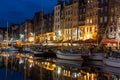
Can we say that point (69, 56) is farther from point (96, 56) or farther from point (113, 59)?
point (113, 59)

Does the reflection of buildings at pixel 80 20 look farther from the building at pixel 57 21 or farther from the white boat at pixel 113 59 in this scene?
the white boat at pixel 113 59

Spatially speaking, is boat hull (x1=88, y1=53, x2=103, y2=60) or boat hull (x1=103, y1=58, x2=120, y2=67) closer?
boat hull (x1=103, y1=58, x2=120, y2=67)

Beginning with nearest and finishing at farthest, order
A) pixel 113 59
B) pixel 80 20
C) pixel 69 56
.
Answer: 1. pixel 113 59
2. pixel 69 56
3. pixel 80 20

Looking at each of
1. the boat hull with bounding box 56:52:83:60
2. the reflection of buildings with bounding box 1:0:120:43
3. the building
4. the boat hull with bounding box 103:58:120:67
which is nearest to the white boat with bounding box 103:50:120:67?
the boat hull with bounding box 103:58:120:67

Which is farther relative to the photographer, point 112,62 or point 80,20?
point 80,20

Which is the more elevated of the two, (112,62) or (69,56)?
(69,56)

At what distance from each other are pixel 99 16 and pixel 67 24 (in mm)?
21010

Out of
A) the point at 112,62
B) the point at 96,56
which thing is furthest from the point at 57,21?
the point at 112,62

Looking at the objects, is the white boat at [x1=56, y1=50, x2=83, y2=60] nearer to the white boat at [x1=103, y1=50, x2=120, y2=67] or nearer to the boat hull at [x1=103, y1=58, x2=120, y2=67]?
the white boat at [x1=103, y1=50, x2=120, y2=67]

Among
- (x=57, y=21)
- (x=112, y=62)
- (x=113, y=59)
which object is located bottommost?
(x=112, y=62)

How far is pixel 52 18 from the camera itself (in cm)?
12438

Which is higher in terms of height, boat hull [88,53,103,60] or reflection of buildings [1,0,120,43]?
reflection of buildings [1,0,120,43]

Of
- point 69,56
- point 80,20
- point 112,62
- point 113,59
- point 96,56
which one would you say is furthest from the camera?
point 80,20

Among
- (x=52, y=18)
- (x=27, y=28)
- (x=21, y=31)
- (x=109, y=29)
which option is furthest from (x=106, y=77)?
(x=21, y=31)
